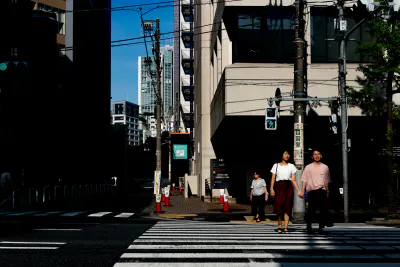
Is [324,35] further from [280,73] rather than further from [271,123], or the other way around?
[271,123]

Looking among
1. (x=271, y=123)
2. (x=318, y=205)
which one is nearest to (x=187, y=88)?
(x=271, y=123)

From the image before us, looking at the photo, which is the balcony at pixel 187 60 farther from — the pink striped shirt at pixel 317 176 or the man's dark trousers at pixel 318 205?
the man's dark trousers at pixel 318 205

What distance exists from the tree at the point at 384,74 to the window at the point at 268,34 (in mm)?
4137

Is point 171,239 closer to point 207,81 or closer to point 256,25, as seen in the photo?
point 256,25

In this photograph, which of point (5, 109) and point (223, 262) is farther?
point (5, 109)

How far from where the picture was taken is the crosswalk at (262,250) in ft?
25.7

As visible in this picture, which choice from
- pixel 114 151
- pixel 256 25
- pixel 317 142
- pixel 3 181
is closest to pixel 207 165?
pixel 317 142

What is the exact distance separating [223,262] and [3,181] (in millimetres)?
4145

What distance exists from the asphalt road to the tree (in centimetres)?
1138

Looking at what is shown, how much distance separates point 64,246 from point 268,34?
18.9 m

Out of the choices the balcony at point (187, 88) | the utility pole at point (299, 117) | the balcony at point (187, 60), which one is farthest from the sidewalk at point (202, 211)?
the balcony at point (187, 60)

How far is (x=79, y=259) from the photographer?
812 cm

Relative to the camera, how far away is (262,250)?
9008mm

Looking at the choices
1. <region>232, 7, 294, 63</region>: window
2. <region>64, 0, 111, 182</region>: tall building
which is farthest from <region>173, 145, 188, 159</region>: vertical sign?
<region>232, 7, 294, 63</region>: window
